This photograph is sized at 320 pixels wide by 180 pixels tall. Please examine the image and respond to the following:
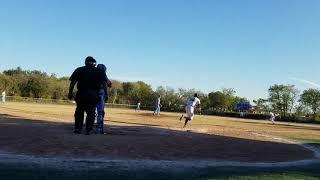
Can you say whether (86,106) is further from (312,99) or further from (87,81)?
(312,99)

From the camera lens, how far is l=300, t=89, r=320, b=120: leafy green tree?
9838cm

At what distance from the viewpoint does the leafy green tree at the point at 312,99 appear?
323ft

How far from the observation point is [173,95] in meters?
112

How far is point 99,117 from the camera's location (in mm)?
15023

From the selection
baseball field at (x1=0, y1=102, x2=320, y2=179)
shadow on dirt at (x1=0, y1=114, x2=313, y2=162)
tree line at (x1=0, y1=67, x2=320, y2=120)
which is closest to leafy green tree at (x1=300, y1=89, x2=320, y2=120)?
tree line at (x1=0, y1=67, x2=320, y2=120)

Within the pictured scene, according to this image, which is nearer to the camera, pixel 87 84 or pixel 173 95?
pixel 87 84

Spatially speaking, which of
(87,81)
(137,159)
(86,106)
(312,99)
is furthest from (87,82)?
(312,99)

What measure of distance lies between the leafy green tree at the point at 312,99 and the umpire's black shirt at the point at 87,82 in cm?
8856

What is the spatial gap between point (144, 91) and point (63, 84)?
56.5ft

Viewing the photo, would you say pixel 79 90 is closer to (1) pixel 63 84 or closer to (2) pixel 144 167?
(2) pixel 144 167

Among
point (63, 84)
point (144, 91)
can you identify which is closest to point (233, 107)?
point (144, 91)

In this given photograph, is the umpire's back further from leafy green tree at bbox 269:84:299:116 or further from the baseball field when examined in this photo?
leafy green tree at bbox 269:84:299:116

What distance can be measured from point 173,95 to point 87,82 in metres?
99.0

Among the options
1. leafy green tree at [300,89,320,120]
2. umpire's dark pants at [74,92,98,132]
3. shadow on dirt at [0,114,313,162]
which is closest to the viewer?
shadow on dirt at [0,114,313,162]
